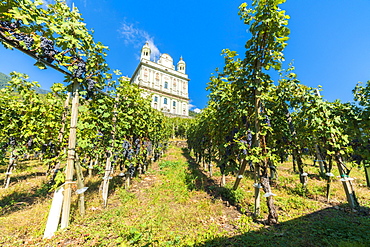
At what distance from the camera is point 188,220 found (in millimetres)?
4008

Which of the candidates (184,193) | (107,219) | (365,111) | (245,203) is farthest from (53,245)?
(365,111)

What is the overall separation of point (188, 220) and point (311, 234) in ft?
9.34

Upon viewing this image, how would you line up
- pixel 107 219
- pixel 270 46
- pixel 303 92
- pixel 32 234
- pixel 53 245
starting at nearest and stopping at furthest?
1. pixel 53 245
2. pixel 32 234
3. pixel 270 46
4. pixel 107 219
5. pixel 303 92

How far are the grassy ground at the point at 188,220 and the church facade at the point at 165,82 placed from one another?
47.7 meters

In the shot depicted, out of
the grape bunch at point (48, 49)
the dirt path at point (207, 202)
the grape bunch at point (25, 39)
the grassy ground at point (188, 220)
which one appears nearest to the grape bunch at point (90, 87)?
the grape bunch at point (48, 49)

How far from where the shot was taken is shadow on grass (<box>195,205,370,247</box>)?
2.88m

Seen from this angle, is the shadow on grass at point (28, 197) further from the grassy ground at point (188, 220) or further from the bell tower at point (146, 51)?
the bell tower at point (146, 51)

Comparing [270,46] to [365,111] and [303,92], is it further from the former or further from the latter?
[303,92]

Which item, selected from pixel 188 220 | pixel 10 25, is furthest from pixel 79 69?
pixel 188 220

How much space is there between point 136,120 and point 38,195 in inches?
202

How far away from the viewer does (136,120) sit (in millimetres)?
6352

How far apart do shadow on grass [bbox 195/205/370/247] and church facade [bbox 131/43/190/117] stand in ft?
164

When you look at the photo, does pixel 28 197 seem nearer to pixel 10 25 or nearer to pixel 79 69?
pixel 79 69

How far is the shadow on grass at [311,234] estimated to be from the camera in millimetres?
2883
